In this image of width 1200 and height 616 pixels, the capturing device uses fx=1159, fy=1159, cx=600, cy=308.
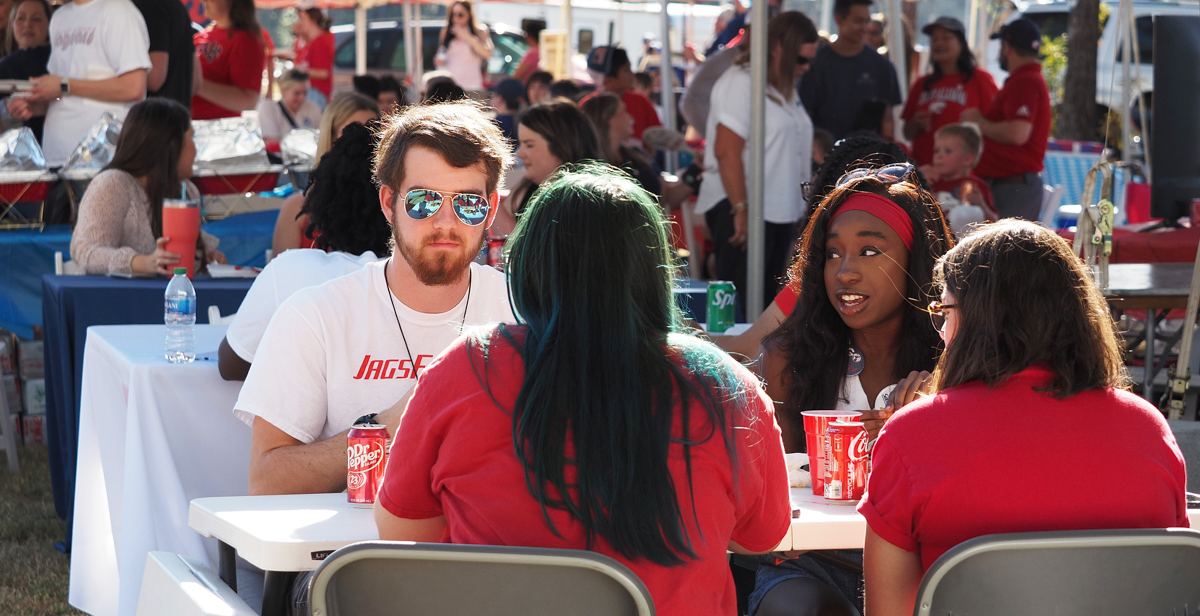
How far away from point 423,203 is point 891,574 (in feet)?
3.81

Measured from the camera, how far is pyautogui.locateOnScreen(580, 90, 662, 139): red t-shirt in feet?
29.1

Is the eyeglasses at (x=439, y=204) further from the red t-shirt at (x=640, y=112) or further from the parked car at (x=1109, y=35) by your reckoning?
the parked car at (x=1109, y=35)

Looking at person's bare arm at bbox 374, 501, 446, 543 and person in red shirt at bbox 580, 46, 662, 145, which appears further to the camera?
person in red shirt at bbox 580, 46, 662, 145

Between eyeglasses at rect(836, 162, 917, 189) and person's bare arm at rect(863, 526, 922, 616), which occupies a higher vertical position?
eyeglasses at rect(836, 162, 917, 189)

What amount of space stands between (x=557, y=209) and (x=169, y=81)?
4.98m

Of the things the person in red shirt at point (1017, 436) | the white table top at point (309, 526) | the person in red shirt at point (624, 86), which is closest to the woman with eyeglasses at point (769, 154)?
the person in red shirt at point (624, 86)

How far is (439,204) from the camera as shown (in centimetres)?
233

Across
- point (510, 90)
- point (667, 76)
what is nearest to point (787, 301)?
point (667, 76)

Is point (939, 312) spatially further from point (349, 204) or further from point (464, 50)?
point (464, 50)

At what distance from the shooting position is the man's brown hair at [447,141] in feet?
7.70

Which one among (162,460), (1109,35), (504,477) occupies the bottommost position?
(162,460)

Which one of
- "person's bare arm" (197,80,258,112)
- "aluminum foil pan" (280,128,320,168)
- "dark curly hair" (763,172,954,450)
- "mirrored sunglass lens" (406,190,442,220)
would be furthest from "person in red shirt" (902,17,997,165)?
"mirrored sunglass lens" (406,190,442,220)

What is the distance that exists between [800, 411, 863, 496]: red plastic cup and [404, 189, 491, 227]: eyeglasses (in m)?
0.79

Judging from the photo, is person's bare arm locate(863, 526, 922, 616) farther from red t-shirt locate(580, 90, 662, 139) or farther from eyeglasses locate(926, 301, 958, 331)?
red t-shirt locate(580, 90, 662, 139)
